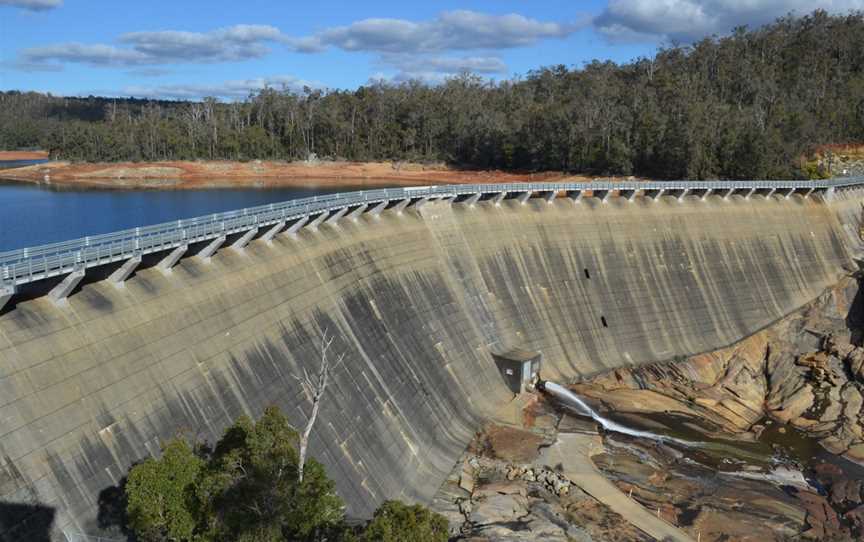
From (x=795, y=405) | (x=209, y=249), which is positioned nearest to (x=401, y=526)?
(x=209, y=249)

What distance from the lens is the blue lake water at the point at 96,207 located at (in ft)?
216

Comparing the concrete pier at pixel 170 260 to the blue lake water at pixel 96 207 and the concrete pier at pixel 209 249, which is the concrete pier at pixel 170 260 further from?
the blue lake water at pixel 96 207

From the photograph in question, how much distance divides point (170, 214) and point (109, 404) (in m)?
60.4

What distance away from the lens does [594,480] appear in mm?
32125

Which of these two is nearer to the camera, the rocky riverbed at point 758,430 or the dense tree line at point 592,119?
the rocky riverbed at point 758,430

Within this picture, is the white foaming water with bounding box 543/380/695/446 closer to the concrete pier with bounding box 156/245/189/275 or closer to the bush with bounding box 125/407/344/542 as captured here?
the concrete pier with bounding box 156/245/189/275

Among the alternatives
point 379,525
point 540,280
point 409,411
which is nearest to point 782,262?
point 540,280

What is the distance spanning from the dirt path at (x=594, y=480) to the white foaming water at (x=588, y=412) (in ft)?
8.32

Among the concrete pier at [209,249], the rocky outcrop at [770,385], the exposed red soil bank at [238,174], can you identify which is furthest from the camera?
the exposed red soil bank at [238,174]

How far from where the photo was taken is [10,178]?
11869cm

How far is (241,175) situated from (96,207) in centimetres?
4408

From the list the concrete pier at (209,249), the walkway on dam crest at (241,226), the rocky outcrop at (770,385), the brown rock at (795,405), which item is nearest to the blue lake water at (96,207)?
the walkway on dam crest at (241,226)

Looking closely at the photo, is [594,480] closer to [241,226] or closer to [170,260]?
[241,226]

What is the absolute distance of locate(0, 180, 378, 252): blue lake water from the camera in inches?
2594
